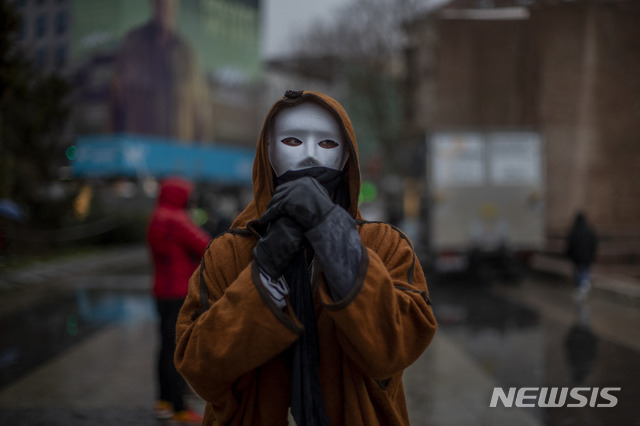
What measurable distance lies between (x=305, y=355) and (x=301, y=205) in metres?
0.46

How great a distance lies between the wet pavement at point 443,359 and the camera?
4738 millimetres

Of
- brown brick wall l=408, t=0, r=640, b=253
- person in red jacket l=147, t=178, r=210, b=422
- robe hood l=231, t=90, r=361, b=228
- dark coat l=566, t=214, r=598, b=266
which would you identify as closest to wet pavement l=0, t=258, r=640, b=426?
person in red jacket l=147, t=178, r=210, b=422

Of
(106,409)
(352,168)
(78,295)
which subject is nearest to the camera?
(352,168)

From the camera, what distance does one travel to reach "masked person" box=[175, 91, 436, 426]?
1544mm

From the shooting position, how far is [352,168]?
6.17 ft

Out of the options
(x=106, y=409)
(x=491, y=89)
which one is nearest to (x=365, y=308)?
(x=106, y=409)

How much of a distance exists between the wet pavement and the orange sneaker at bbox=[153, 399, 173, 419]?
81mm

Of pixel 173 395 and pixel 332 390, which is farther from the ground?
pixel 332 390

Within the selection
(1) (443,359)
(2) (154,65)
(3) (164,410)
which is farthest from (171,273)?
(2) (154,65)

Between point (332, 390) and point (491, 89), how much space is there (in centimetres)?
1627

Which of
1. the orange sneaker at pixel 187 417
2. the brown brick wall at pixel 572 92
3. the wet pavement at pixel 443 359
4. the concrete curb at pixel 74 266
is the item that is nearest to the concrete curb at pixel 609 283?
the wet pavement at pixel 443 359

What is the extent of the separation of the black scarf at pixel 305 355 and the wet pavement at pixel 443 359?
121 inches

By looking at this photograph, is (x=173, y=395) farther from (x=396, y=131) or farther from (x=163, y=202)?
(x=396, y=131)

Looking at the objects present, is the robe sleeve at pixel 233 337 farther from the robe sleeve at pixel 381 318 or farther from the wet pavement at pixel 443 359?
the wet pavement at pixel 443 359
